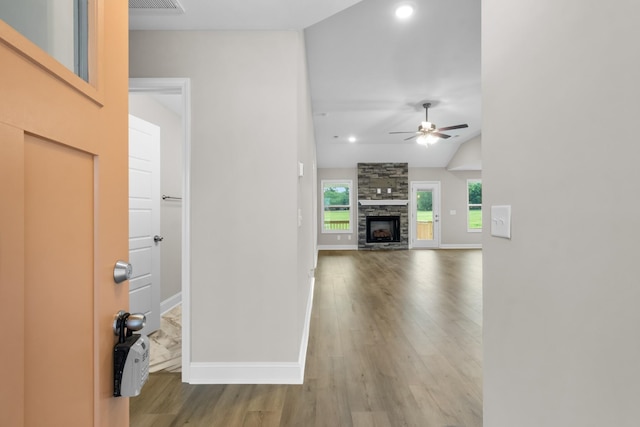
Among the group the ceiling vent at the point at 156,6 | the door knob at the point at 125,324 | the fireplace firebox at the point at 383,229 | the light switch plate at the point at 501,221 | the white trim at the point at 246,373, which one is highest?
the ceiling vent at the point at 156,6

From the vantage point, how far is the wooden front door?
0.48 metres

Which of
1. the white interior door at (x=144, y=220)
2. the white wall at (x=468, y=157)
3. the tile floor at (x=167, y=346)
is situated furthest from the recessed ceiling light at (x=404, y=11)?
the white wall at (x=468, y=157)

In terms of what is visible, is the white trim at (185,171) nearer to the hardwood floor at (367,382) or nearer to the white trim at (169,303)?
the hardwood floor at (367,382)

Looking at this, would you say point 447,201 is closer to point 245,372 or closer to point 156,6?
point 245,372

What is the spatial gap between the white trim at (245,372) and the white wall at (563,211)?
1341mm

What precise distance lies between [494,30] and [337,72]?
125 inches

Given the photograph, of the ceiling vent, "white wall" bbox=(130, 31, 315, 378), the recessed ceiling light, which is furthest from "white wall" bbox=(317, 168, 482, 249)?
the ceiling vent

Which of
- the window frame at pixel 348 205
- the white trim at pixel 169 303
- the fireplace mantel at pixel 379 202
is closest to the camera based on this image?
the white trim at pixel 169 303

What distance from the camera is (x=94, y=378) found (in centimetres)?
69

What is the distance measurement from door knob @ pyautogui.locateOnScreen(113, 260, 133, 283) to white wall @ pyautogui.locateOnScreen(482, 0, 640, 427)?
1.12m

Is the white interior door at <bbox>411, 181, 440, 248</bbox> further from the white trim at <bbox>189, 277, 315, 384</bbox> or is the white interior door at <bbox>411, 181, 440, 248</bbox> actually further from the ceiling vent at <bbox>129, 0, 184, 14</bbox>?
the ceiling vent at <bbox>129, 0, 184, 14</bbox>

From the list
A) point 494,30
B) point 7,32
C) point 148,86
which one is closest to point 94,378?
point 7,32

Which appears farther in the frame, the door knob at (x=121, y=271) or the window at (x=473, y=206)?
the window at (x=473, y=206)

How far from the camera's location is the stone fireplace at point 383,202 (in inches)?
404
